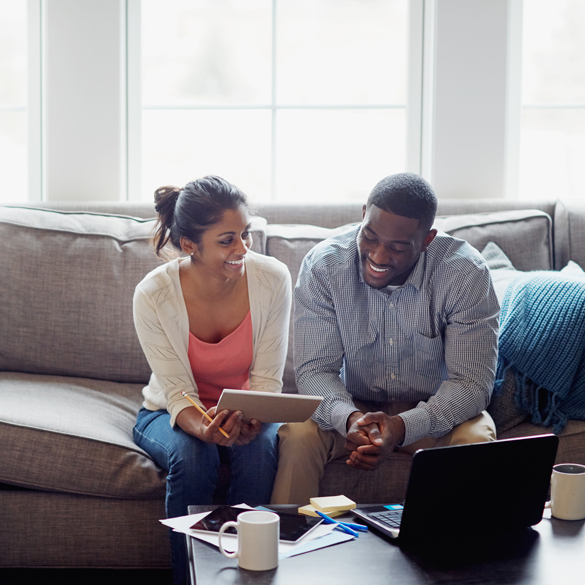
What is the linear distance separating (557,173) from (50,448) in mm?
2193

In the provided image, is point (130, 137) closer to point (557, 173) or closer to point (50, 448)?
point (50, 448)

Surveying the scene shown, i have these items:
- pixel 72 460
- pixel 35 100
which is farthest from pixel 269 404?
pixel 35 100

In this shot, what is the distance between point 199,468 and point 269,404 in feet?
0.89

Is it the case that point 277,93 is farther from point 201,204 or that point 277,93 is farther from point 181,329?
→ point 181,329

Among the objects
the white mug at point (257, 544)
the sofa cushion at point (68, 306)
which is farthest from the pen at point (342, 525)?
the sofa cushion at point (68, 306)

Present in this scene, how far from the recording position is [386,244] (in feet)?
5.35

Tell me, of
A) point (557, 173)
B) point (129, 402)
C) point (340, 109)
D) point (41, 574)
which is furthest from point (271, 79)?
point (41, 574)

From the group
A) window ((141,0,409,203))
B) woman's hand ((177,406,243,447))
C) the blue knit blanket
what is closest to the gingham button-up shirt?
the blue knit blanket

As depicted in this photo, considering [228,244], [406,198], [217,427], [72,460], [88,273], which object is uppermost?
[406,198]

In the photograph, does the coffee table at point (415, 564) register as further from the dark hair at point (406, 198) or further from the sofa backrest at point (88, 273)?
the sofa backrest at point (88, 273)

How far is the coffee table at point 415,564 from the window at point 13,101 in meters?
2.16

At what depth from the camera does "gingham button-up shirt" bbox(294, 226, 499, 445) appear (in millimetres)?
1687

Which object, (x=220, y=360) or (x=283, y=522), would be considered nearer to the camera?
(x=283, y=522)

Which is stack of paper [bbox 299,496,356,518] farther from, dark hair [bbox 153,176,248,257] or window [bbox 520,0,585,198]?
window [bbox 520,0,585,198]
